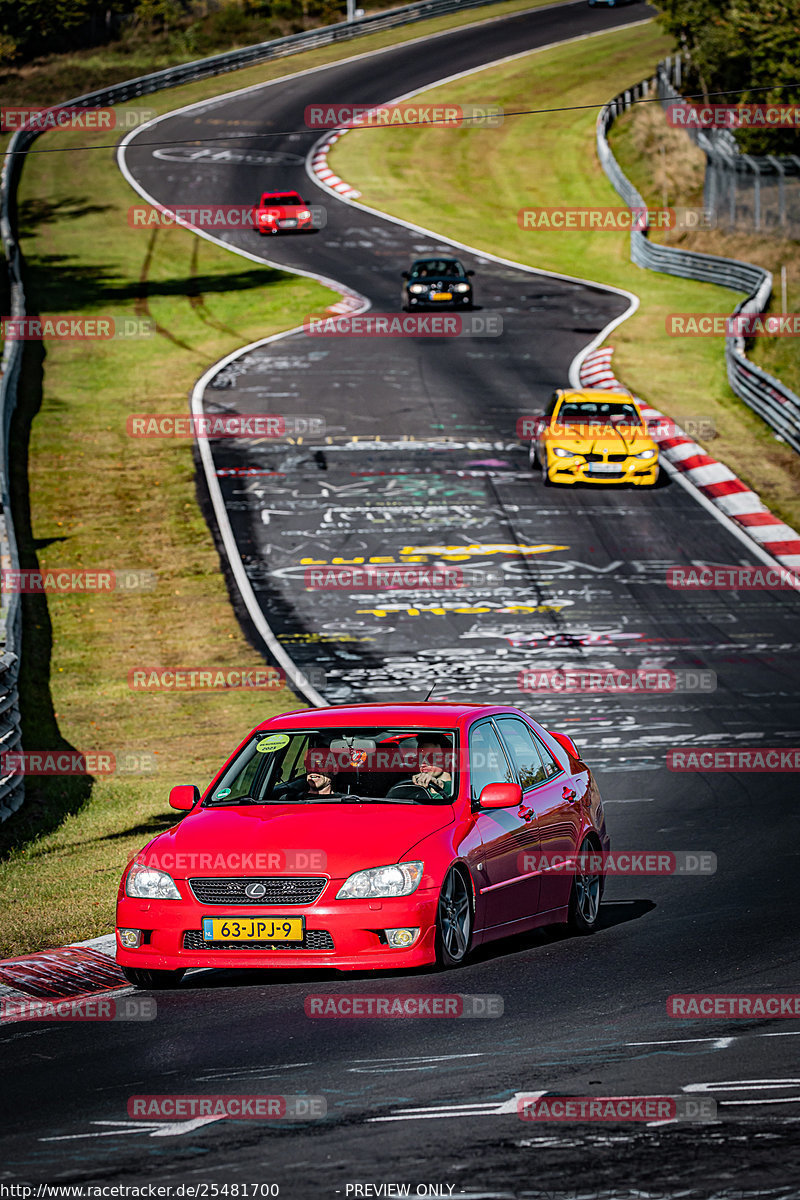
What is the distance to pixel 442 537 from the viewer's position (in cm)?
2769

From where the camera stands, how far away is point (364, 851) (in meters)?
8.44

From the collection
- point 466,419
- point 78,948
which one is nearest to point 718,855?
point 78,948

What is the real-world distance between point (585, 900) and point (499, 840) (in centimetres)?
108

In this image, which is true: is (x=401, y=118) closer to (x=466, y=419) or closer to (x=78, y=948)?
(x=466, y=419)

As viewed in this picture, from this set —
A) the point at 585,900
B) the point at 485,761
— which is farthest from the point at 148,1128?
the point at 585,900

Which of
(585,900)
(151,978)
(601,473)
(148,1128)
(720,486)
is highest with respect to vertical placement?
(148,1128)

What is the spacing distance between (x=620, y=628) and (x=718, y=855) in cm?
1088

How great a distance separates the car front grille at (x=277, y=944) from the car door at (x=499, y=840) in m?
0.98

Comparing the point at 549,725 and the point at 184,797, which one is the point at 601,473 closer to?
the point at 549,725

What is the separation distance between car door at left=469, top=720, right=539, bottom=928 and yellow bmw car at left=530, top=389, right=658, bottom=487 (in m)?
20.4

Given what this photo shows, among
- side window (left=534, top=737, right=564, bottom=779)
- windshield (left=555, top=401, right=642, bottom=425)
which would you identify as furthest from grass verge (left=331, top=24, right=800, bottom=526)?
side window (left=534, top=737, right=564, bottom=779)

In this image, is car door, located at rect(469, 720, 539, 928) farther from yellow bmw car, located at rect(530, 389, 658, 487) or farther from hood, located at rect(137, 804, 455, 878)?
yellow bmw car, located at rect(530, 389, 658, 487)

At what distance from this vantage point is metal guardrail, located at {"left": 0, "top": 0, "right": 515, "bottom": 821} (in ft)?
50.4

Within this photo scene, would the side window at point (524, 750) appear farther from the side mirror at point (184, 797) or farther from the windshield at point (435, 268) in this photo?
the windshield at point (435, 268)
